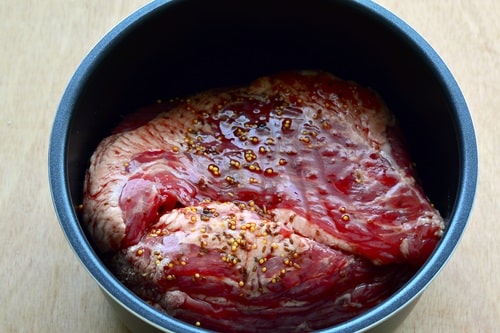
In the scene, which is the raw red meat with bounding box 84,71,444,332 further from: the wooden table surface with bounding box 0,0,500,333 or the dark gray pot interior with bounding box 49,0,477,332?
the wooden table surface with bounding box 0,0,500,333

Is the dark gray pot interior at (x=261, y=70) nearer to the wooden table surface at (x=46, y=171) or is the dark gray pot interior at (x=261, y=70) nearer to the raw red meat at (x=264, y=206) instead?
the raw red meat at (x=264, y=206)

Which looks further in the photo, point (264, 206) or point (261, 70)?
point (261, 70)

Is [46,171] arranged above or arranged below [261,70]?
below

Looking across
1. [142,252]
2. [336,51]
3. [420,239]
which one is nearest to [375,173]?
[420,239]

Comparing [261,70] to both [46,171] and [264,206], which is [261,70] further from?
[46,171]

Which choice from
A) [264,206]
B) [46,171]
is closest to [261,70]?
[264,206]

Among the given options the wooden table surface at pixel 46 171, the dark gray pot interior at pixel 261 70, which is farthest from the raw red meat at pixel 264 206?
the wooden table surface at pixel 46 171
